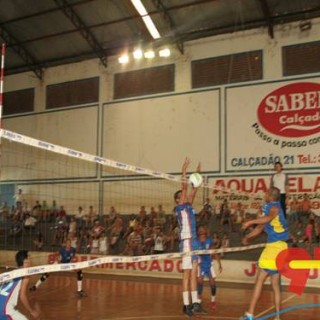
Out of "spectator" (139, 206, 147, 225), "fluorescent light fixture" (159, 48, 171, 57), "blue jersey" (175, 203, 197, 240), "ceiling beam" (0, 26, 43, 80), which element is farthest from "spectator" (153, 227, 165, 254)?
"ceiling beam" (0, 26, 43, 80)

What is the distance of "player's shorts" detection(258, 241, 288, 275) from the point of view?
271 inches

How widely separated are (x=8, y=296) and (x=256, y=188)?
12.3m

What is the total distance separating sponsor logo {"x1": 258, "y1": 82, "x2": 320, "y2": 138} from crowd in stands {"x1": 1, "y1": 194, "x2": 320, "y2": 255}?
7.39ft

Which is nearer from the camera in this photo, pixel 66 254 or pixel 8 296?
pixel 8 296

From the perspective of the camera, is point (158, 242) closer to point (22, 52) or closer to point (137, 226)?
point (137, 226)

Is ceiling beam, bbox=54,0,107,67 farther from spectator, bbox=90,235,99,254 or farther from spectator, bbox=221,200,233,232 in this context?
spectator, bbox=221,200,233,232

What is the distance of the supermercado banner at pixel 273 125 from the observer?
53.2 feet

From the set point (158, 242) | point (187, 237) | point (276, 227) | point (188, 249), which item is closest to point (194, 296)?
point (188, 249)

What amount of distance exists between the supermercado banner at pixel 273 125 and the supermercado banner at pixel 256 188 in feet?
1.13

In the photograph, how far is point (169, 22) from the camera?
18.3 m

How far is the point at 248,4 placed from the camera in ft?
55.0

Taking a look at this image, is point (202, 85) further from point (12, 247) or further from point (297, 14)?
point (12, 247)

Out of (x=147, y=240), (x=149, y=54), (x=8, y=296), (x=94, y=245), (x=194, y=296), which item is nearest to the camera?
(x=8, y=296)

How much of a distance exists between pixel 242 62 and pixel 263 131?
2593 millimetres
